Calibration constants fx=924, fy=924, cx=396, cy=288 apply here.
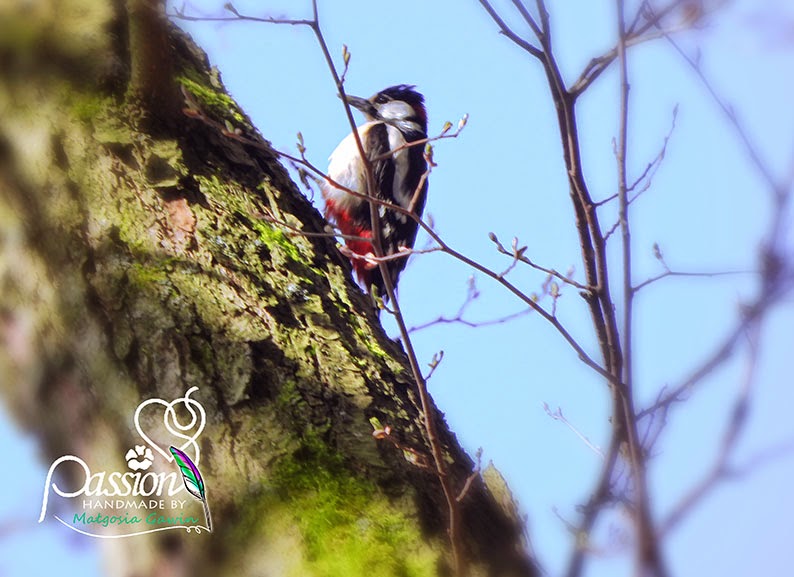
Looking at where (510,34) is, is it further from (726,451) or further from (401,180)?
(401,180)

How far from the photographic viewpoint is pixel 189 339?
199cm

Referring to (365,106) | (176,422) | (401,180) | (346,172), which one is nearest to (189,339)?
(176,422)

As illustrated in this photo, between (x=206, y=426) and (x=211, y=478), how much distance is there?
107 millimetres

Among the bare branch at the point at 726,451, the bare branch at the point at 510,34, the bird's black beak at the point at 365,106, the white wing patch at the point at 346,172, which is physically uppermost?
the bird's black beak at the point at 365,106

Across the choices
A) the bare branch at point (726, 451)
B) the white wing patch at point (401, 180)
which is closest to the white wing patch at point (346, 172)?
the white wing patch at point (401, 180)

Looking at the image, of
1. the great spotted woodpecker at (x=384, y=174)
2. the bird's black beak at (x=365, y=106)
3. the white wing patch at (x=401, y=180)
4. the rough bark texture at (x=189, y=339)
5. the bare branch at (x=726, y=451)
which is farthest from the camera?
the bird's black beak at (x=365, y=106)

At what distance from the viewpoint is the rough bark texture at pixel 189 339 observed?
1.82m

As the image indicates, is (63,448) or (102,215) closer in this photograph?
(63,448)

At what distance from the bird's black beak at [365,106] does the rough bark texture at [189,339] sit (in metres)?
3.44

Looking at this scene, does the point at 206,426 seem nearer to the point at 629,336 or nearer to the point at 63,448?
the point at 63,448

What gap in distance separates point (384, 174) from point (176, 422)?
11.1ft

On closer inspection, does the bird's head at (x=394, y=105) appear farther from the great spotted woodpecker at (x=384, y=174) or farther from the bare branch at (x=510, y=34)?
the bare branch at (x=510, y=34)

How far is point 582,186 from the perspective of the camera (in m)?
1.69

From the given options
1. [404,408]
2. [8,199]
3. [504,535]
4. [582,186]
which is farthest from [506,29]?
[8,199]
